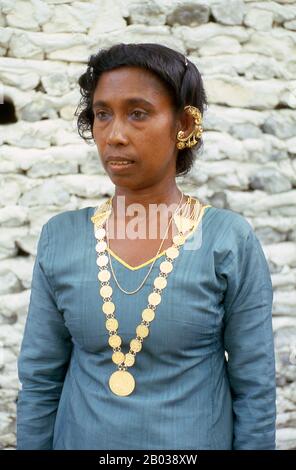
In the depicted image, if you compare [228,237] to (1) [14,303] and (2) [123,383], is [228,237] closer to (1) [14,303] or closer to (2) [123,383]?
(2) [123,383]

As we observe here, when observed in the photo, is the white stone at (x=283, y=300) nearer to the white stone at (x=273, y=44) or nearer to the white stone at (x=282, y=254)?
the white stone at (x=282, y=254)

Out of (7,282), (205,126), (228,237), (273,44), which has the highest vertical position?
(273,44)

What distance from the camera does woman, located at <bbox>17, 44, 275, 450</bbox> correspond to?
1.27m

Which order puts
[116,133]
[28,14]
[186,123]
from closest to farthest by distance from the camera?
1. [116,133]
2. [186,123]
3. [28,14]

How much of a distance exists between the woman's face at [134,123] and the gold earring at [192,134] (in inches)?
1.9

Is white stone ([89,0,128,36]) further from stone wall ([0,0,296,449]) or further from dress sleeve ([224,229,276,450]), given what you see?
dress sleeve ([224,229,276,450])

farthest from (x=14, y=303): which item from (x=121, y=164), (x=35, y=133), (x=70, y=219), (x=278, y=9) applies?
(x=278, y=9)

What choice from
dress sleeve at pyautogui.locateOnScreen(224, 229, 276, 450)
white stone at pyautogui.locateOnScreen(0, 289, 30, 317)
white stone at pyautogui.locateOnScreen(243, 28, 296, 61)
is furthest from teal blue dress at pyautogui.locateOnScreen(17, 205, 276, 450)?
white stone at pyautogui.locateOnScreen(243, 28, 296, 61)

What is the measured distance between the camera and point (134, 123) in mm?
1250

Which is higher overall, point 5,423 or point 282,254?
point 282,254

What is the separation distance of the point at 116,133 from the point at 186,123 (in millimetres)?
217

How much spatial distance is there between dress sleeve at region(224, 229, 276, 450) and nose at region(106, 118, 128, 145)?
39 cm
